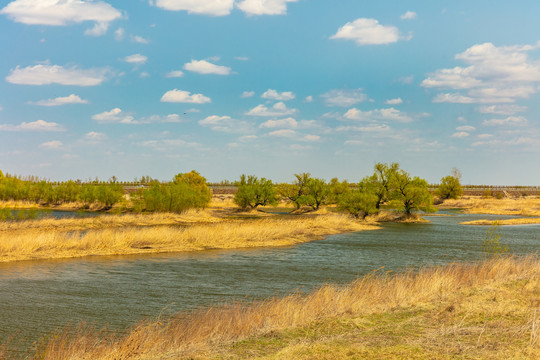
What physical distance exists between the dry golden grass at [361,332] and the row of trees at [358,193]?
52.7m

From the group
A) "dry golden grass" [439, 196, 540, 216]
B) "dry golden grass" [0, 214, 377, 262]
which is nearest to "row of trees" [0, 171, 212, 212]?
"dry golden grass" [0, 214, 377, 262]

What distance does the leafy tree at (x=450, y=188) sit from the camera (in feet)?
419

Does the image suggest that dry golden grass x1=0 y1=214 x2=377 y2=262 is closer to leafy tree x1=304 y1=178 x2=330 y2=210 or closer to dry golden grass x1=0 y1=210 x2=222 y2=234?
dry golden grass x1=0 y1=210 x2=222 y2=234

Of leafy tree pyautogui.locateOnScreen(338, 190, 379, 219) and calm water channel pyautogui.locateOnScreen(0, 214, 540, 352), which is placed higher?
leafy tree pyautogui.locateOnScreen(338, 190, 379, 219)

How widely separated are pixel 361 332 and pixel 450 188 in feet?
412

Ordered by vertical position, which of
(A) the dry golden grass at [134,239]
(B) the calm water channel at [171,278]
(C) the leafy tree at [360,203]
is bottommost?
(B) the calm water channel at [171,278]

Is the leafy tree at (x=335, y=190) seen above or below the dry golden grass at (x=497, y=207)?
above

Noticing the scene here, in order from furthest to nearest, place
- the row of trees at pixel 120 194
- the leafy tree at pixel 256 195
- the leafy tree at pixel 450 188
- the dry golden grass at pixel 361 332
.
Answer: the leafy tree at pixel 450 188
the leafy tree at pixel 256 195
the row of trees at pixel 120 194
the dry golden grass at pixel 361 332

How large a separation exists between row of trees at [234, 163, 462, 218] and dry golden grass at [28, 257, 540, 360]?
52744 millimetres

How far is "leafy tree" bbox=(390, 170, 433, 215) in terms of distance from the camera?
6956 cm

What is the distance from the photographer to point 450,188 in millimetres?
128000

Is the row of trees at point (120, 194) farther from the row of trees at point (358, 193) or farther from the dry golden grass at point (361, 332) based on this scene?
the dry golden grass at point (361, 332)

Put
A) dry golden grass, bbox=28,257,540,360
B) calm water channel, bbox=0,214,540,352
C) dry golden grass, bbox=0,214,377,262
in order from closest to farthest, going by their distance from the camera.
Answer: dry golden grass, bbox=28,257,540,360, calm water channel, bbox=0,214,540,352, dry golden grass, bbox=0,214,377,262

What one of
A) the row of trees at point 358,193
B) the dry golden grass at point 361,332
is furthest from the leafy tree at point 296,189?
the dry golden grass at point 361,332
